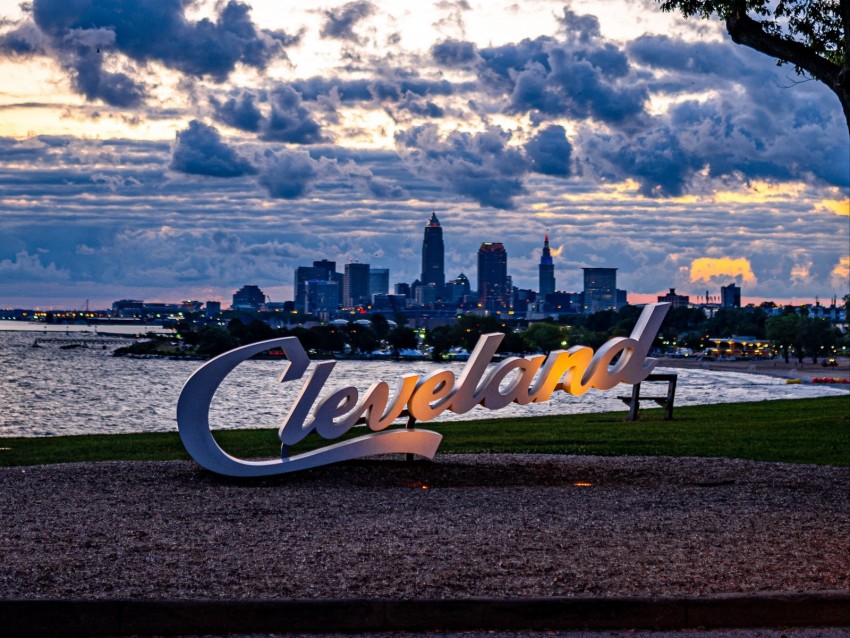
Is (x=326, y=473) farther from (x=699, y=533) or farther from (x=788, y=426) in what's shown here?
(x=788, y=426)

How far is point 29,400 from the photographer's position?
84688 mm

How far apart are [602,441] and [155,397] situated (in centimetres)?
7360

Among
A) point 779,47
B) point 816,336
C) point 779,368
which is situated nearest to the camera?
point 779,47

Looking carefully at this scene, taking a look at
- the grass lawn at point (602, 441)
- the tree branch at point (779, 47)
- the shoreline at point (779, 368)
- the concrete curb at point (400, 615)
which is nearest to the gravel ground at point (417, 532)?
the concrete curb at point (400, 615)

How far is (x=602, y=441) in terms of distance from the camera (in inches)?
882

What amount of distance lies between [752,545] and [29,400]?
265ft

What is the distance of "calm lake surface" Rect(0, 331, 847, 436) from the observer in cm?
5972

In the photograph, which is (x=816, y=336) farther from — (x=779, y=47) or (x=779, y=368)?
(x=779, y=47)

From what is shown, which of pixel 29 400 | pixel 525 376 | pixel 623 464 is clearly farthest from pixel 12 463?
pixel 29 400

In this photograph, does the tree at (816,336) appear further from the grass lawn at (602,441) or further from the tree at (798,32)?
the tree at (798,32)

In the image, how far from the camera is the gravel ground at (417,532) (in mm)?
8875

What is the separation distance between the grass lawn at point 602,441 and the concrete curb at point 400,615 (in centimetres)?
1021

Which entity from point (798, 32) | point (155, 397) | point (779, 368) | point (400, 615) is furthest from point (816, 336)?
point (400, 615)

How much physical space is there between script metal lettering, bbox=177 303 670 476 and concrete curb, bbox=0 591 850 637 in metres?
6.79
